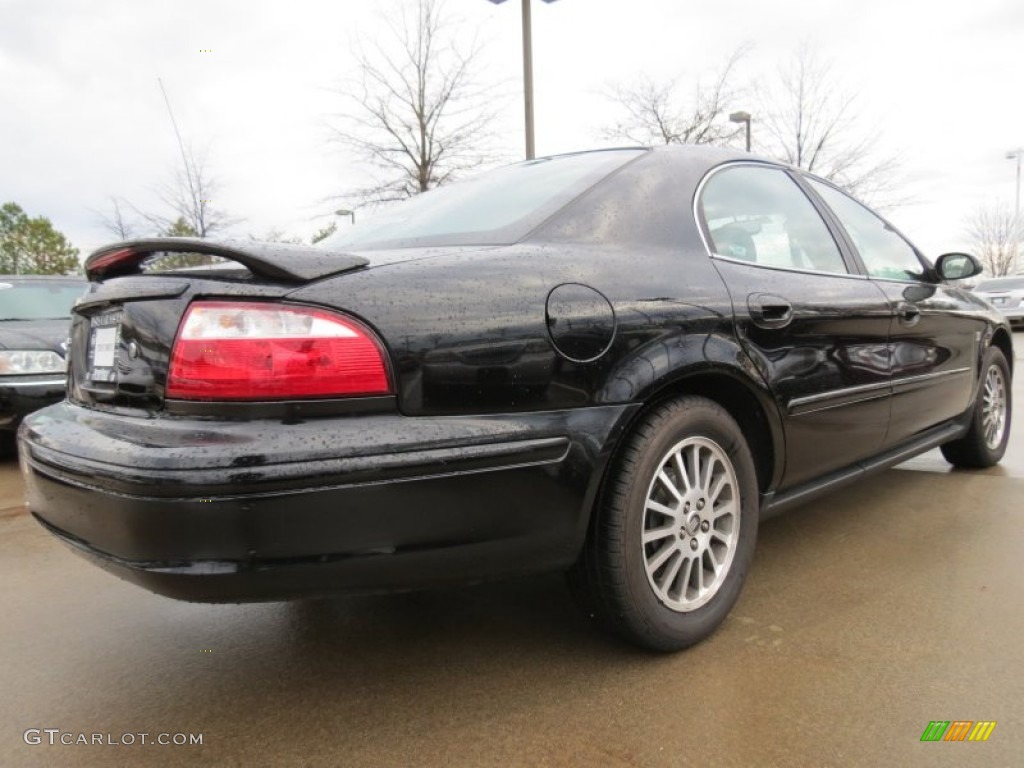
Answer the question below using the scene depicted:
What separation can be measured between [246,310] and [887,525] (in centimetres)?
288

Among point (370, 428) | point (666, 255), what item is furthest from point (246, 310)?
point (666, 255)

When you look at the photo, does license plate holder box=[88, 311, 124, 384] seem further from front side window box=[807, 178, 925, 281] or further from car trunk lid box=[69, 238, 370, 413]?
front side window box=[807, 178, 925, 281]

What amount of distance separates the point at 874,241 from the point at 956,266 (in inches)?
24.3

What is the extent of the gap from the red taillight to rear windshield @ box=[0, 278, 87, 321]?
15.6 feet

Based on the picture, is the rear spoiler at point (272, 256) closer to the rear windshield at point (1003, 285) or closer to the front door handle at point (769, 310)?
the front door handle at point (769, 310)

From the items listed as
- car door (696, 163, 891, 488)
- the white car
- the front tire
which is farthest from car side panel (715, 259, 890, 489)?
the white car

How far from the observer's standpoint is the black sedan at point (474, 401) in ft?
4.89

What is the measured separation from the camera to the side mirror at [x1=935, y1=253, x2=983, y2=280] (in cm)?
357

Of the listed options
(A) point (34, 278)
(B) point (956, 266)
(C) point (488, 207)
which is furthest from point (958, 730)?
(A) point (34, 278)

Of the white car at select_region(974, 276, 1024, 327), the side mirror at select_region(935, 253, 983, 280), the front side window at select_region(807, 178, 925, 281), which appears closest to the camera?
the front side window at select_region(807, 178, 925, 281)

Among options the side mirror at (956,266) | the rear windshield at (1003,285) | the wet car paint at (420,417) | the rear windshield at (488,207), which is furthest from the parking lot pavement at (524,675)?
the rear windshield at (1003,285)

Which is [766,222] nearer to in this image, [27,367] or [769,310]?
[769,310]

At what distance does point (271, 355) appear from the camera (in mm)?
1507

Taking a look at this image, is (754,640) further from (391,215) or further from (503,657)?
(391,215)
